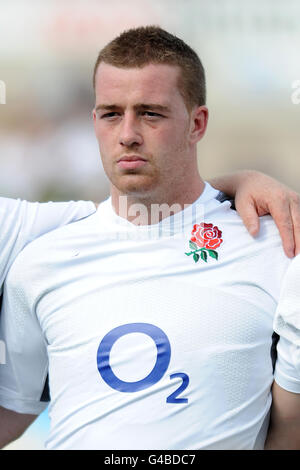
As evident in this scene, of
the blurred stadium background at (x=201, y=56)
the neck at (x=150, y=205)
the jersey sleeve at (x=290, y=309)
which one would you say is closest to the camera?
the jersey sleeve at (x=290, y=309)

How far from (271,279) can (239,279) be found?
0.23 feet

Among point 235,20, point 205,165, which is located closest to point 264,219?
point 205,165

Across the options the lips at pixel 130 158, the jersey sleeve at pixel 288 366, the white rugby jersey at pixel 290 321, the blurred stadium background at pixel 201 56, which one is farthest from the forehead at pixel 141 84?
the blurred stadium background at pixel 201 56

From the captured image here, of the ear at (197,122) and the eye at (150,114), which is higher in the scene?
the eye at (150,114)

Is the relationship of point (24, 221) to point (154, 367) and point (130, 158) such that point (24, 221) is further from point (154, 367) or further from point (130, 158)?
point (154, 367)

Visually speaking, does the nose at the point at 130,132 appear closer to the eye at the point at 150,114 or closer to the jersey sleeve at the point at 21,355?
the eye at the point at 150,114

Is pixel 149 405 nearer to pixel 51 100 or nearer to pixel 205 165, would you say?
pixel 205 165

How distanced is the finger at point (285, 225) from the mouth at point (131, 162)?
1.06 feet

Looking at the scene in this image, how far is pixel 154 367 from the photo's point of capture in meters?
1.37

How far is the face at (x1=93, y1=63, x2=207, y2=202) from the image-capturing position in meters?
1.43

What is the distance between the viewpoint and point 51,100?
4.98 m

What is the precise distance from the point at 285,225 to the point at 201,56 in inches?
160

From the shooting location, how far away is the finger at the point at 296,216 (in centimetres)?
143

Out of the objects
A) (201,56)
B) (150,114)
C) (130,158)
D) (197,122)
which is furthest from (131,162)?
(201,56)
